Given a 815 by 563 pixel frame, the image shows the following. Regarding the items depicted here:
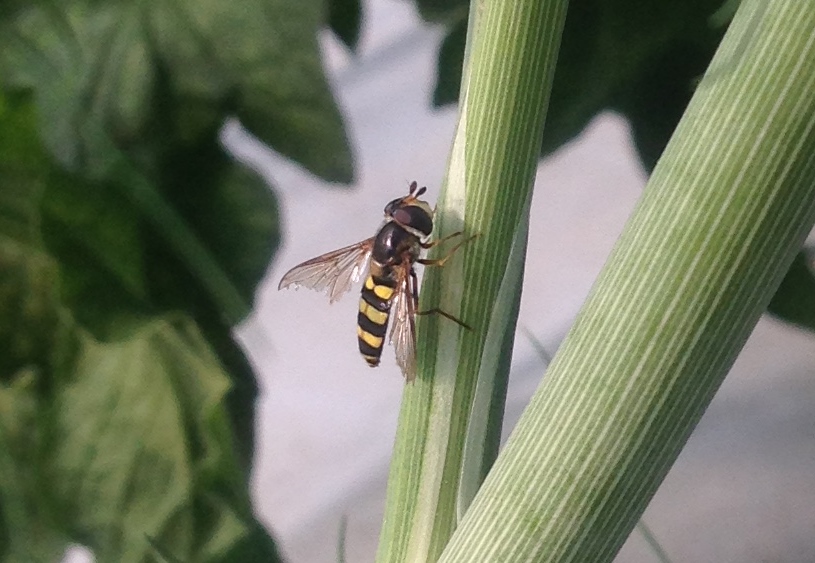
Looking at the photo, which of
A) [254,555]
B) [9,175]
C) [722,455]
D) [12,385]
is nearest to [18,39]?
[9,175]

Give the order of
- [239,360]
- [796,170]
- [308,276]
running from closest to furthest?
[796,170]
[308,276]
[239,360]

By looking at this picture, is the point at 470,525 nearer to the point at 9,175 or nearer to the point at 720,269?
the point at 720,269

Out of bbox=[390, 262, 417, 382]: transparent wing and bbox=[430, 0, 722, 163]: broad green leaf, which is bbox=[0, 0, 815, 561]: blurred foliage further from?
bbox=[390, 262, 417, 382]: transparent wing

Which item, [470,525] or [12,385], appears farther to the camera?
[12,385]

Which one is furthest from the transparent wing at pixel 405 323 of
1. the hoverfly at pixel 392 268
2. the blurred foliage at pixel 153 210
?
the blurred foliage at pixel 153 210

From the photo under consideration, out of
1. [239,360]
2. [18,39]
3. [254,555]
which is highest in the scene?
[18,39]

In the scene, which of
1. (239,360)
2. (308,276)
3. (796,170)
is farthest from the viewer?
(239,360)

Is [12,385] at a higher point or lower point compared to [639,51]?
lower
